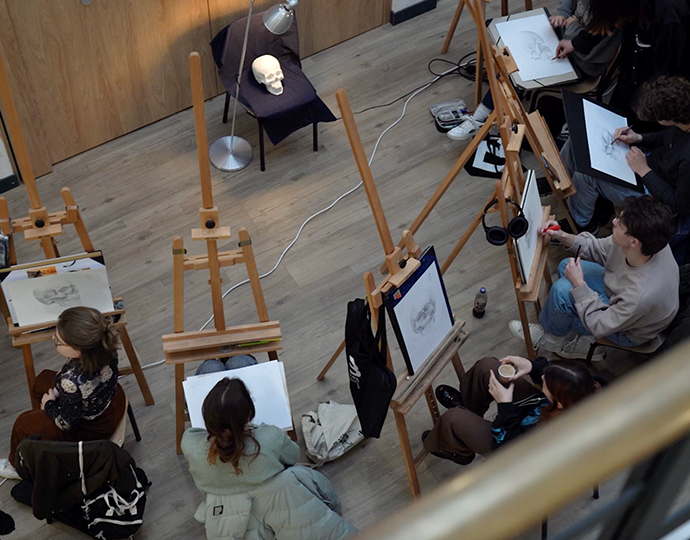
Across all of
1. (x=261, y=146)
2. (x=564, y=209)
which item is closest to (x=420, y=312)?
(x=564, y=209)

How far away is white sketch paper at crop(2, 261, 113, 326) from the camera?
2.95 meters

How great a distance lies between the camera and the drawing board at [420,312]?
2.81 meters

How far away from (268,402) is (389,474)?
77 centimetres

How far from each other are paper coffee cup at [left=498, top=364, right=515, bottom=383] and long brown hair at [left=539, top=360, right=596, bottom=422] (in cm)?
36

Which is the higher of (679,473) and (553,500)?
(553,500)

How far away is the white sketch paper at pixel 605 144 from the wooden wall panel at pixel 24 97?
3.02m

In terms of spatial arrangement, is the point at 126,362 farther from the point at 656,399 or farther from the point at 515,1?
the point at 515,1

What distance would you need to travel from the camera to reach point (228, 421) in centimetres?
255

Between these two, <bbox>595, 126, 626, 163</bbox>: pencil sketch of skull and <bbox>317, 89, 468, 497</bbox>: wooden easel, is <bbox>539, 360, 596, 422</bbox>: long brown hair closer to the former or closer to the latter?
<bbox>317, 89, 468, 497</bbox>: wooden easel

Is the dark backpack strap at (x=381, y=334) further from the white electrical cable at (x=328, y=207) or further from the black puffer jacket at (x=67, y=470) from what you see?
the white electrical cable at (x=328, y=207)

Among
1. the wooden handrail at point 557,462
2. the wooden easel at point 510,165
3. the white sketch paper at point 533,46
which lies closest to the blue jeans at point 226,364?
the wooden easel at point 510,165

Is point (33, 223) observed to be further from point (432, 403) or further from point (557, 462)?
point (557, 462)

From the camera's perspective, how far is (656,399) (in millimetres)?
523

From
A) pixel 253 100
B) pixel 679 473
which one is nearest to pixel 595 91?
pixel 253 100
